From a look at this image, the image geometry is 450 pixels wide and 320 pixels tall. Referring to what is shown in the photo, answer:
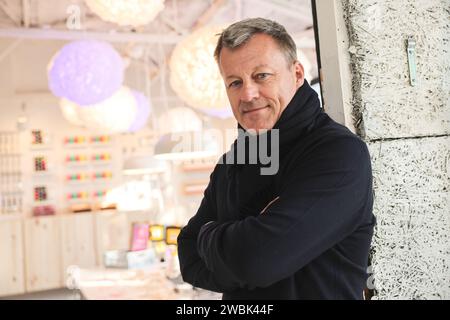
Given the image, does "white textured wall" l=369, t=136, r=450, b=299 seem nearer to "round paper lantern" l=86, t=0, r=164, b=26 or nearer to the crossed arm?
the crossed arm

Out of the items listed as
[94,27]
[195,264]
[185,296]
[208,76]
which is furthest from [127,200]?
[195,264]

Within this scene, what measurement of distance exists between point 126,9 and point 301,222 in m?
2.28

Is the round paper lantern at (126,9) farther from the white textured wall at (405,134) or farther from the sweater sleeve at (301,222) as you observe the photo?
the sweater sleeve at (301,222)

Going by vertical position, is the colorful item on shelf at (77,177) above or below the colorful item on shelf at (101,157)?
below

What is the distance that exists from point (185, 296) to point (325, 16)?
2.33 m

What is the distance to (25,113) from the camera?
7.55m

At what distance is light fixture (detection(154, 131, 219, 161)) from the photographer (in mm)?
3166

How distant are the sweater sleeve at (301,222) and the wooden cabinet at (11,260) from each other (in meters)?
6.99

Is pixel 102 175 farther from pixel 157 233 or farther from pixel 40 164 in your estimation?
pixel 157 233

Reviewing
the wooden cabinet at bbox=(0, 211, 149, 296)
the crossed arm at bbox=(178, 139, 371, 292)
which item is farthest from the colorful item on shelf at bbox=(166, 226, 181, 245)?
the wooden cabinet at bbox=(0, 211, 149, 296)

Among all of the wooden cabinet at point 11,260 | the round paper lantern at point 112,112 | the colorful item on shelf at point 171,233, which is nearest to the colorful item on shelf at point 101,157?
the wooden cabinet at point 11,260

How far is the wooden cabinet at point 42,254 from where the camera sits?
722 cm

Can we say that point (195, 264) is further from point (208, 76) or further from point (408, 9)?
point (208, 76)

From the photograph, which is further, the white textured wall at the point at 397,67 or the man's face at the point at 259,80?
the white textured wall at the point at 397,67
